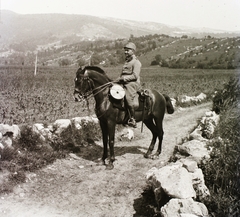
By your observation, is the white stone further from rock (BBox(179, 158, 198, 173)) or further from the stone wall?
rock (BBox(179, 158, 198, 173))

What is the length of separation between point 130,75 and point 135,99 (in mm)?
713

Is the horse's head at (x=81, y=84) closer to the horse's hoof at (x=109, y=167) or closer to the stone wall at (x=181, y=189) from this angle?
the horse's hoof at (x=109, y=167)

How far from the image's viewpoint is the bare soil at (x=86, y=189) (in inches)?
221

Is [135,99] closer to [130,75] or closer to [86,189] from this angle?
[130,75]

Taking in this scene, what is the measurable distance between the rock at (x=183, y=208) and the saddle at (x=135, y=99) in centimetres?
356

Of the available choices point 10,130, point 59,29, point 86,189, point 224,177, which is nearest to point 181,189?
point 224,177

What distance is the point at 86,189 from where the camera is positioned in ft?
21.4

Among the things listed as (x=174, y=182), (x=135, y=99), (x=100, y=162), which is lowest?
(x=100, y=162)

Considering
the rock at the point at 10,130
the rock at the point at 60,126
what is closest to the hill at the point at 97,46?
the rock at the point at 60,126

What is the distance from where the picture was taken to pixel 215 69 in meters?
37.6

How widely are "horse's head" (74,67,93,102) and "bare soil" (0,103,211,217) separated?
76.8 inches

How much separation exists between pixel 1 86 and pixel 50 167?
39.3 ft

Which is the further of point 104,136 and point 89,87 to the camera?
point 104,136

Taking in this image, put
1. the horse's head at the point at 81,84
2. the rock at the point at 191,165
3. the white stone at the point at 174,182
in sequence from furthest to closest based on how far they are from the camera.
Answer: the horse's head at the point at 81,84 < the rock at the point at 191,165 < the white stone at the point at 174,182
